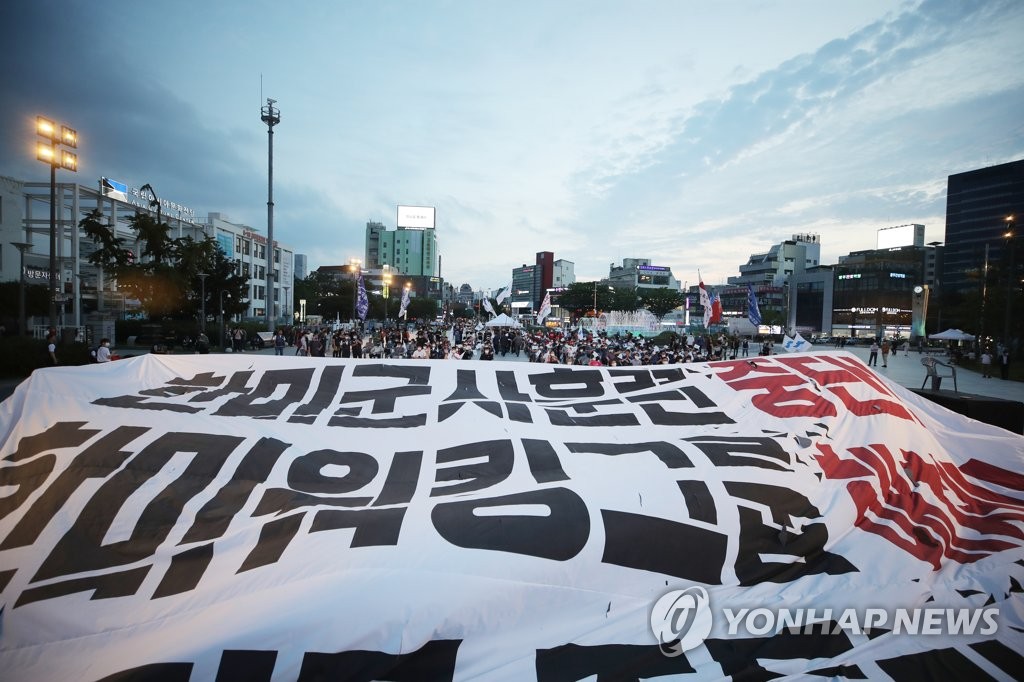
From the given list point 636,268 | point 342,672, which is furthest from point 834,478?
point 636,268

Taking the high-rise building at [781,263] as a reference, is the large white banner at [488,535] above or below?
below

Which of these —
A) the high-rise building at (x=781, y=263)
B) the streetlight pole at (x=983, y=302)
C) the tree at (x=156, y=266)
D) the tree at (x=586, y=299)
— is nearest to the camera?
the tree at (x=156, y=266)

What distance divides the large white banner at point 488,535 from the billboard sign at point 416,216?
10343cm

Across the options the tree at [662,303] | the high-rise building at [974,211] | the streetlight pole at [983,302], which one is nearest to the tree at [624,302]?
the tree at [662,303]

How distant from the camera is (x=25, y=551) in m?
3.38

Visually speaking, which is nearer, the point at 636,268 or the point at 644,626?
the point at 644,626

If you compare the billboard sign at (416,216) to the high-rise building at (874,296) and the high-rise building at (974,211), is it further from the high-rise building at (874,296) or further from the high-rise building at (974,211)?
the high-rise building at (974,211)

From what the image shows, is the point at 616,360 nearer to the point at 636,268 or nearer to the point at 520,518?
the point at 520,518

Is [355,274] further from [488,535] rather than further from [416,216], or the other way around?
[488,535]

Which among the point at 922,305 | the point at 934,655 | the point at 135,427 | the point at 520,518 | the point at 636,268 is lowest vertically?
the point at 934,655

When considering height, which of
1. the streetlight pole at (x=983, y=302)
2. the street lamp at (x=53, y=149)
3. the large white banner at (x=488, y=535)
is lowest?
the large white banner at (x=488, y=535)

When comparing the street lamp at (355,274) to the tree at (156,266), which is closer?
the tree at (156,266)

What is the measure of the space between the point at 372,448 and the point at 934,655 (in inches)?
199

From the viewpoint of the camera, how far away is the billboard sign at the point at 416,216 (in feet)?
341
